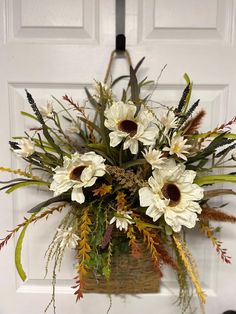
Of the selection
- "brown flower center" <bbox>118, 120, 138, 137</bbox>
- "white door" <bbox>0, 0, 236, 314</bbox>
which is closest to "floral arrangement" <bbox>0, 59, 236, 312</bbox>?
"brown flower center" <bbox>118, 120, 138, 137</bbox>

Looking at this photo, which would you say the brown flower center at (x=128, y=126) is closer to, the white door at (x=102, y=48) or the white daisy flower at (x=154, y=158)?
the white daisy flower at (x=154, y=158)

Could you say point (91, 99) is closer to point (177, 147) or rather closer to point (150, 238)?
point (177, 147)

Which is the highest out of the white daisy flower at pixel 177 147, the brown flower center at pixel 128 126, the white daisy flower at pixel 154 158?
the brown flower center at pixel 128 126

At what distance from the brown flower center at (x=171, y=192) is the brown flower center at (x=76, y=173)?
0.19m

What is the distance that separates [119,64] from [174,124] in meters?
0.30

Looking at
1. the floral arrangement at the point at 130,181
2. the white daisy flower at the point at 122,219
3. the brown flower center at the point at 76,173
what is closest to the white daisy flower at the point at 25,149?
the floral arrangement at the point at 130,181

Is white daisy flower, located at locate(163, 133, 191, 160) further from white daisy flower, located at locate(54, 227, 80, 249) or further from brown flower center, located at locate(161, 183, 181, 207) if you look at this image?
white daisy flower, located at locate(54, 227, 80, 249)

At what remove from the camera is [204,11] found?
100cm

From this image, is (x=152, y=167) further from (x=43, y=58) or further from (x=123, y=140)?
(x=43, y=58)

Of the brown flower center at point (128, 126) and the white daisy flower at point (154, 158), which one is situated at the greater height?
the brown flower center at point (128, 126)

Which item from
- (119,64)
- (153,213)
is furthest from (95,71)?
(153,213)

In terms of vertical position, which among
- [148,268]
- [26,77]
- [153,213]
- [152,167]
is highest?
[26,77]

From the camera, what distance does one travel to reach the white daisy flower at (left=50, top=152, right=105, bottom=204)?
0.81m

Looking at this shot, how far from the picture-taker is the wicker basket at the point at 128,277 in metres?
0.93
